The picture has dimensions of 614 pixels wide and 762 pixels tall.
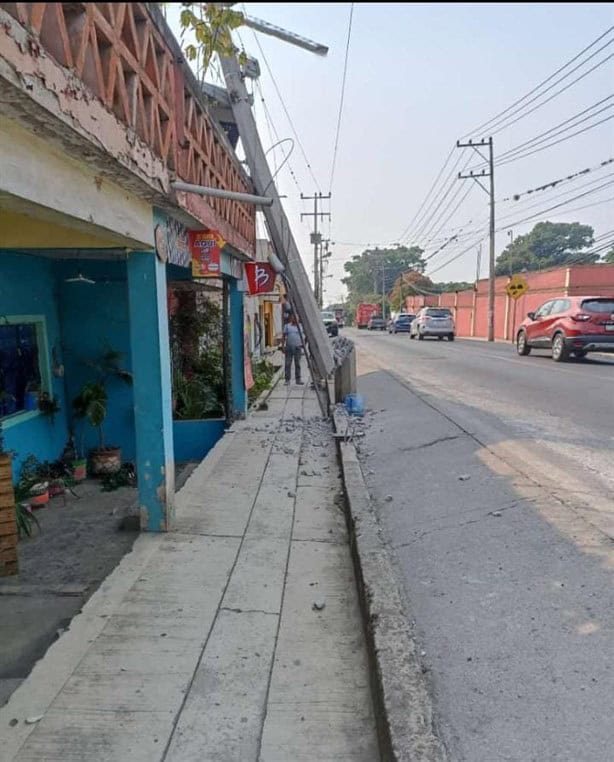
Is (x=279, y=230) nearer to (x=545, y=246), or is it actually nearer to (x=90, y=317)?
(x=90, y=317)

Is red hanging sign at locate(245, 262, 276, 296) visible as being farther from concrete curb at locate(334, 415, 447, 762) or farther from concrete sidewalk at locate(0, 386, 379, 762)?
concrete curb at locate(334, 415, 447, 762)

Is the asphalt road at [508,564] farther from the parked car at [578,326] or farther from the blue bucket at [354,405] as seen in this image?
the parked car at [578,326]

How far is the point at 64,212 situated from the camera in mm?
2789

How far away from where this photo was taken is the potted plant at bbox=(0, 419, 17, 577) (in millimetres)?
4039

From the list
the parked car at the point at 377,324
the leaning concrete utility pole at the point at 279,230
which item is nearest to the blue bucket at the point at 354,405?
the leaning concrete utility pole at the point at 279,230

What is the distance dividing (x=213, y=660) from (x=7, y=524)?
2119mm

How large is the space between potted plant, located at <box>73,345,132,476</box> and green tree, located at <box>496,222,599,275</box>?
71.2m

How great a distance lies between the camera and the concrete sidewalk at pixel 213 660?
234 centimetres

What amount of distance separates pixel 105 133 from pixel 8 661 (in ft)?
9.54

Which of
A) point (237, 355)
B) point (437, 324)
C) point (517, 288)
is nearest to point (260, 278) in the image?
point (237, 355)

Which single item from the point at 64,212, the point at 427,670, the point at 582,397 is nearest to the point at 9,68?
the point at 64,212

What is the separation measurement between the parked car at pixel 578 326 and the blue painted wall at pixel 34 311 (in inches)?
535

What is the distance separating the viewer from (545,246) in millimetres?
76125

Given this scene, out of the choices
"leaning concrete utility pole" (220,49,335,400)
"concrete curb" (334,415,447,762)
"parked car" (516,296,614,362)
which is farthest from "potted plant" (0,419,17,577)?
"parked car" (516,296,614,362)
